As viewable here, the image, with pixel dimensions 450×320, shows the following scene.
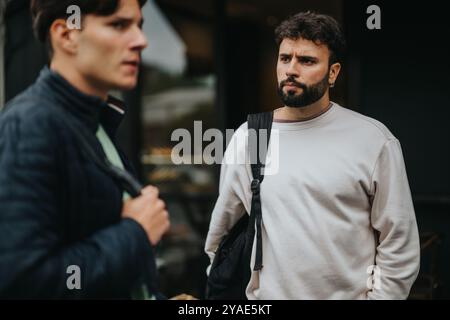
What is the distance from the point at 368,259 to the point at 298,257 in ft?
1.12

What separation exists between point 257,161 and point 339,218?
495 mm

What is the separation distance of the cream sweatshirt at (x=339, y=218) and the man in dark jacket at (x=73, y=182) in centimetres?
108

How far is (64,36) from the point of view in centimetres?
141

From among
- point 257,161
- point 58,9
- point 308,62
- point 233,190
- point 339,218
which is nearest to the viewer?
point 58,9

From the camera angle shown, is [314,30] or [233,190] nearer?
[314,30]

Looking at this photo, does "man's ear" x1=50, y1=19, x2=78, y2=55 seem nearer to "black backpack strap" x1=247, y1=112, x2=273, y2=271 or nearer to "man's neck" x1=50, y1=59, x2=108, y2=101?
"man's neck" x1=50, y1=59, x2=108, y2=101

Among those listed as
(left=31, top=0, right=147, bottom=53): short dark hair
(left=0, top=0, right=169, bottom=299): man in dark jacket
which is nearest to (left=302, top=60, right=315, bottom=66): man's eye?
(left=0, top=0, right=169, bottom=299): man in dark jacket

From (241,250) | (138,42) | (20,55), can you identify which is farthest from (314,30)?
(20,55)

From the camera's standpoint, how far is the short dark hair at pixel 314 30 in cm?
255

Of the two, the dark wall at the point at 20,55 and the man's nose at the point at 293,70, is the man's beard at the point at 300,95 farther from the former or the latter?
the dark wall at the point at 20,55

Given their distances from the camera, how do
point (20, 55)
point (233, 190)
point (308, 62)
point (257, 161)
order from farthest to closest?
point (20, 55), point (233, 190), point (257, 161), point (308, 62)

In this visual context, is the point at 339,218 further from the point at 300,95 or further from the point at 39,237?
the point at 39,237

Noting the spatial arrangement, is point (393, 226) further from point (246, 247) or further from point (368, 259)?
point (246, 247)

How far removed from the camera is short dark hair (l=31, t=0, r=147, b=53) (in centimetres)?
140
